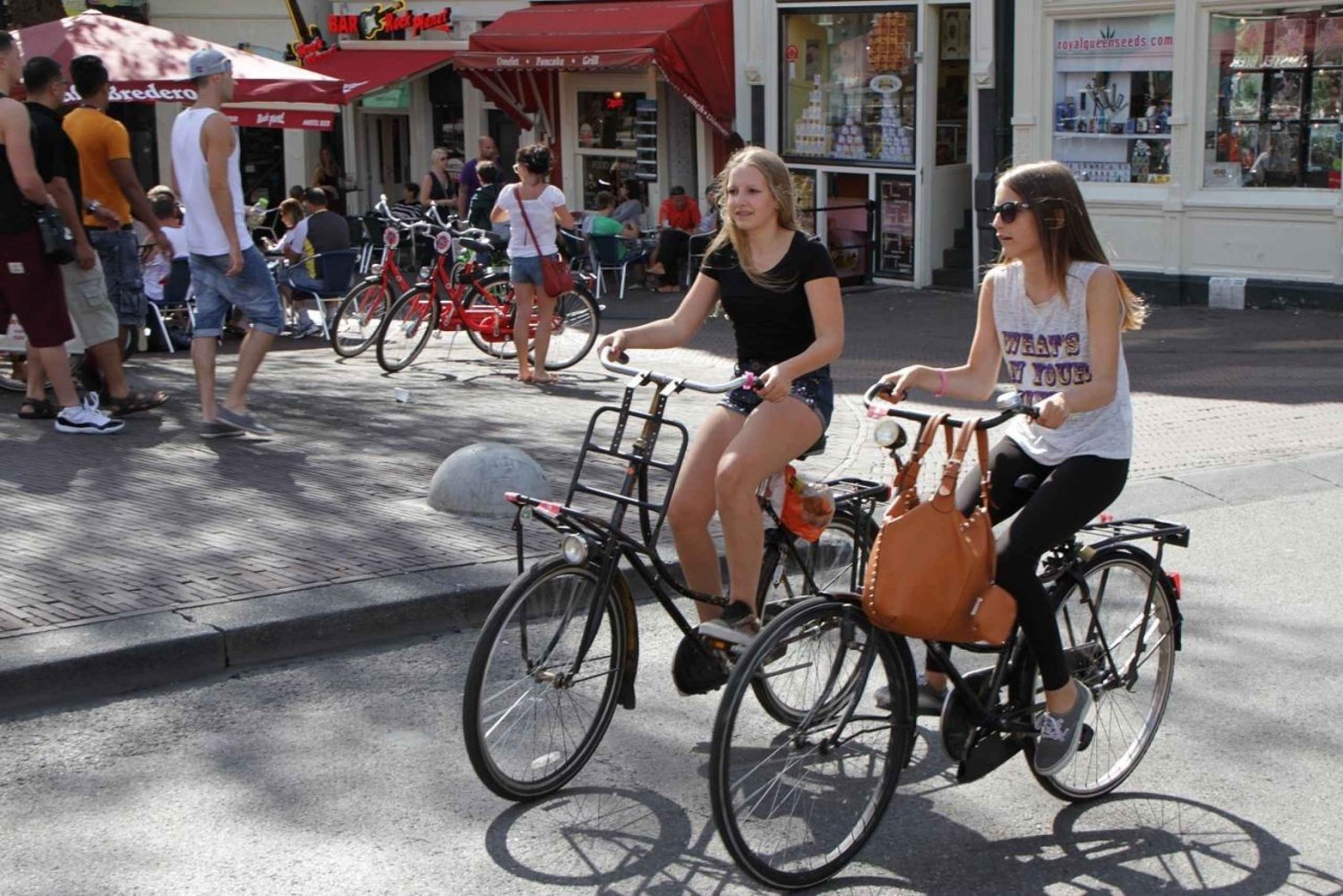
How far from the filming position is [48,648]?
549 cm

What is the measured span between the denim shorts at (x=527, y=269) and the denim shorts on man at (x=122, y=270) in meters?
2.70

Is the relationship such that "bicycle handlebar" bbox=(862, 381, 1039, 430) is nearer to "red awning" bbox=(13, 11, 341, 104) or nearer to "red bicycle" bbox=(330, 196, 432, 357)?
"red bicycle" bbox=(330, 196, 432, 357)

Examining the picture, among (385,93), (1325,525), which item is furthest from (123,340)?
(385,93)

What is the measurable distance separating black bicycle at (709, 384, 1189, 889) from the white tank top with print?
0.16m

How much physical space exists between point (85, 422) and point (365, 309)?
4.37 metres

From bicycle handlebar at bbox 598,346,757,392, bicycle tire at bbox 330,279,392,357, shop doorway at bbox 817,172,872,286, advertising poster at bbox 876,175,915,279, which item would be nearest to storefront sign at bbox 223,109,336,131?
bicycle tire at bbox 330,279,392,357

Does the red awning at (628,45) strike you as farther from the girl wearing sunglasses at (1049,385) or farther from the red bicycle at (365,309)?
the girl wearing sunglasses at (1049,385)

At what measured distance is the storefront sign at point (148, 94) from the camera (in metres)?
13.7

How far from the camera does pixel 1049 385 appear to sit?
14.7 feet

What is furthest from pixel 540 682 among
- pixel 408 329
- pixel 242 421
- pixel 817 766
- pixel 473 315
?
pixel 473 315

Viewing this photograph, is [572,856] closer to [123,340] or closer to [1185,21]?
[123,340]

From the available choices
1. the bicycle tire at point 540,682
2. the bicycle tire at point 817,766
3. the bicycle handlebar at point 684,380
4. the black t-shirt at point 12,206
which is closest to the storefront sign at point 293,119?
the black t-shirt at point 12,206

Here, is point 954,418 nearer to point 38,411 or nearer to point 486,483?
point 486,483

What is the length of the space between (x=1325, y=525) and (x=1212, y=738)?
10.1ft
